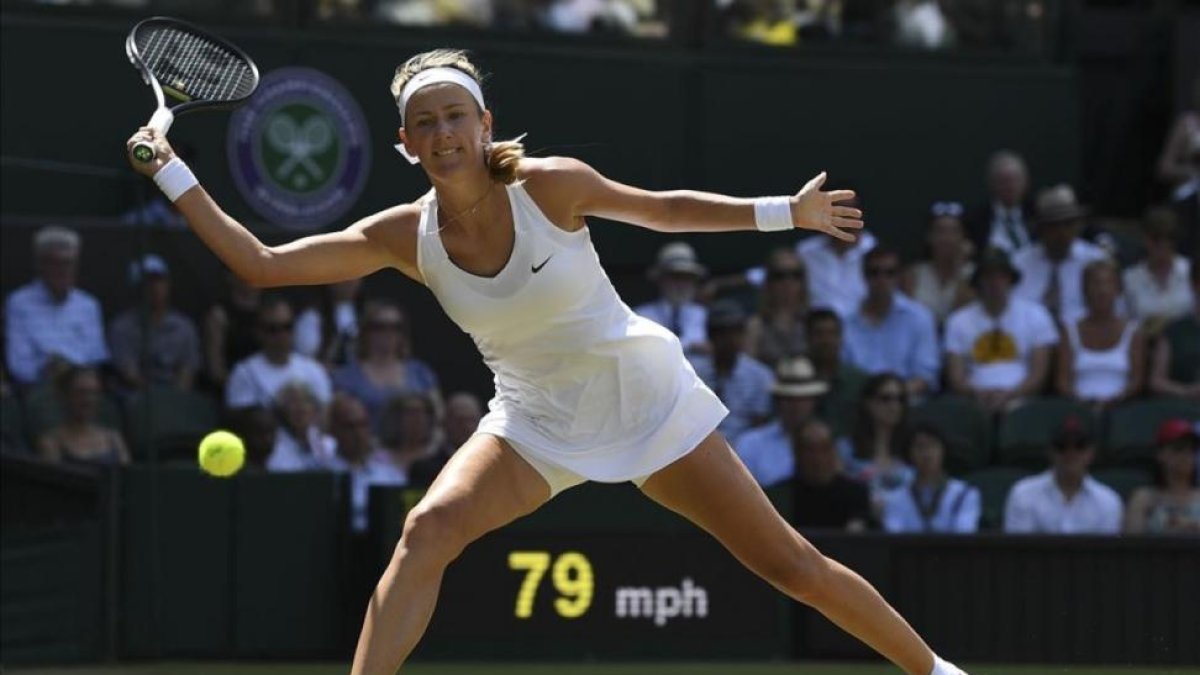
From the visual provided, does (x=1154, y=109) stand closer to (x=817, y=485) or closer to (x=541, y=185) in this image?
(x=817, y=485)

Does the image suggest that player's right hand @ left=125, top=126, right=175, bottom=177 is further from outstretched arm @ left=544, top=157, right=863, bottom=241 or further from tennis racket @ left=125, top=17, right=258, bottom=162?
outstretched arm @ left=544, top=157, right=863, bottom=241

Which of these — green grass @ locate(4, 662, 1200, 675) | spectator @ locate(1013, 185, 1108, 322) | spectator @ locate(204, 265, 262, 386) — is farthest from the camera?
spectator @ locate(1013, 185, 1108, 322)

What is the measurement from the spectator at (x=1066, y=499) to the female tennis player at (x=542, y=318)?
4.15 meters

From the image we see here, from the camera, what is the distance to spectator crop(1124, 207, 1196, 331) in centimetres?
1087

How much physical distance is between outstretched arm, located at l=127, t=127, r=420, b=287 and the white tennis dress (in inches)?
2.4

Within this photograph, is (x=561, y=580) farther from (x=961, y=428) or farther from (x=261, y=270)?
(x=261, y=270)

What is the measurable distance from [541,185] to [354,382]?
16.3ft

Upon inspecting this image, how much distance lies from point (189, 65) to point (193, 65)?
1 centimetres

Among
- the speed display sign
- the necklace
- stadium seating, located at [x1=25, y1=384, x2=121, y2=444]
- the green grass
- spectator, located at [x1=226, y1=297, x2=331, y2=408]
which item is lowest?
the green grass

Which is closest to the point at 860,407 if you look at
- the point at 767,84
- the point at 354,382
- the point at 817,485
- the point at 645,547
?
the point at 817,485

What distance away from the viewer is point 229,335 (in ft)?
33.4

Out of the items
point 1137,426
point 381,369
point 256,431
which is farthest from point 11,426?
point 1137,426

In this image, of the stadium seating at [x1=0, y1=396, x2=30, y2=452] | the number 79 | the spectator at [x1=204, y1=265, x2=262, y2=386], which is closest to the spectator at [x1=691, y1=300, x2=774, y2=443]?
the number 79

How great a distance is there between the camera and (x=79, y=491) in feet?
28.2
